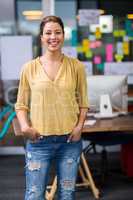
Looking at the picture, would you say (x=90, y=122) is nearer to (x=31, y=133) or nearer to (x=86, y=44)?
(x=31, y=133)

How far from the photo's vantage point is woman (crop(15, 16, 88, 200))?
2.30 metres

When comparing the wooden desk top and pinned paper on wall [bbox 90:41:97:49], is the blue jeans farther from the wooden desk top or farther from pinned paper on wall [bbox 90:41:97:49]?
pinned paper on wall [bbox 90:41:97:49]

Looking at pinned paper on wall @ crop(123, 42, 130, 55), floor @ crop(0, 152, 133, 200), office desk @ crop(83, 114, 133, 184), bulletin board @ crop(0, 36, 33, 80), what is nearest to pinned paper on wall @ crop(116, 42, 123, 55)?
pinned paper on wall @ crop(123, 42, 130, 55)

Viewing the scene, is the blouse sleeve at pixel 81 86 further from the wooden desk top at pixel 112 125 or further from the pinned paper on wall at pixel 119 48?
the pinned paper on wall at pixel 119 48

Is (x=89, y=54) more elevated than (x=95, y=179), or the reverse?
(x=89, y=54)

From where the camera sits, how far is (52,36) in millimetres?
2311

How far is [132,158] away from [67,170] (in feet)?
7.13

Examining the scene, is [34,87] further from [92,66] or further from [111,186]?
[92,66]

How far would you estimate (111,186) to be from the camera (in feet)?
13.8

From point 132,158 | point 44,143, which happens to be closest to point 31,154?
point 44,143

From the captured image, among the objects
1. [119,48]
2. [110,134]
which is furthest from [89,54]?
[110,134]

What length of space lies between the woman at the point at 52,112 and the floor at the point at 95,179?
153 cm

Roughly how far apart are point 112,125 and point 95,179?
100 centimetres

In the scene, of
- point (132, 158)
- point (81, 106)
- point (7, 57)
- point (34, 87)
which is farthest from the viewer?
point (7, 57)
